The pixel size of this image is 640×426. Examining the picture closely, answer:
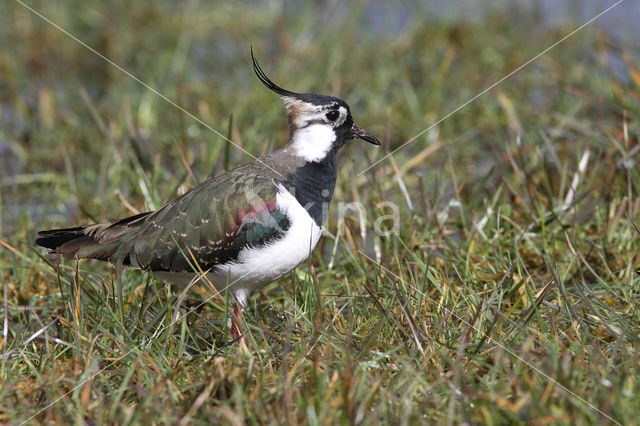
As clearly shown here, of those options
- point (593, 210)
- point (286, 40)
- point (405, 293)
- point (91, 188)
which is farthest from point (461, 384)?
point (286, 40)

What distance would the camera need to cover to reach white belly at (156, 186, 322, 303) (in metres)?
3.64

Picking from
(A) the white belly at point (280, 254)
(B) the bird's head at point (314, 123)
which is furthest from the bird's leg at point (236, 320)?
(B) the bird's head at point (314, 123)

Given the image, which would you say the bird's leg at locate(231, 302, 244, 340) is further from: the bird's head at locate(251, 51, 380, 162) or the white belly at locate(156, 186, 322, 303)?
the bird's head at locate(251, 51, 380, 162)

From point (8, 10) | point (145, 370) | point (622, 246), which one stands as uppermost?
point (8, 10)

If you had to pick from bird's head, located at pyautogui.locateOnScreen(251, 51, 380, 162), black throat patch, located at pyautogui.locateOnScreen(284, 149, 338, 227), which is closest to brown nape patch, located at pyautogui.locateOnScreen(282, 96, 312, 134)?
bird's head, located at pyautogui.locateOnScreen(251, 51, 380, 162)

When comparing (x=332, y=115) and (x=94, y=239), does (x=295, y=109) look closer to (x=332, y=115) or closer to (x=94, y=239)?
(x=332, y=115)

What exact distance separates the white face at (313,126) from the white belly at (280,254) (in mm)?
331

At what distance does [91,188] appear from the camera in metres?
5.78

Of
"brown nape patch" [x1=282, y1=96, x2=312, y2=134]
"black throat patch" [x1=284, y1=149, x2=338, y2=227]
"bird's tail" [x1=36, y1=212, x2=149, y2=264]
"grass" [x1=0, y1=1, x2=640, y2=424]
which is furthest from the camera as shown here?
"brown nape patch" [x1=282, y1=96, x2=312, y2=134]

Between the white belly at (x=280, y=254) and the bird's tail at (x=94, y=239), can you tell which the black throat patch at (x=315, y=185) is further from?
the bird's tail at (x=94, y=239)

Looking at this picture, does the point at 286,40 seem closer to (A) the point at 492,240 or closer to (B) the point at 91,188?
(B) the point at 91,188

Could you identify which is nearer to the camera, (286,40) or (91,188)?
(91,188)

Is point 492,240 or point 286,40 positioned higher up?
point 286,40

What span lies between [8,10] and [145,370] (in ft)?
18.9
